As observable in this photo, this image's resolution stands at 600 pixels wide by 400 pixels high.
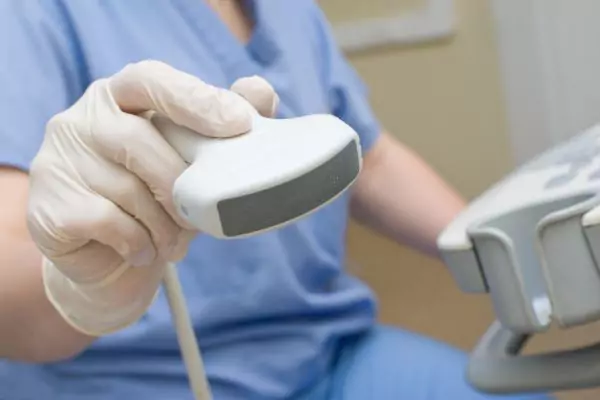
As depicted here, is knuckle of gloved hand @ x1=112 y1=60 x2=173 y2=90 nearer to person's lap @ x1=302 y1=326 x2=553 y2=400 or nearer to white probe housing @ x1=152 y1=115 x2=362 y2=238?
white probe housing @ x1=152 y1=115 x2=362 y2=238

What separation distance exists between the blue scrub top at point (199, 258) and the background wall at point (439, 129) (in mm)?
535

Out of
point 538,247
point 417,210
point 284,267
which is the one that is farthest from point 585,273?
point 417,210

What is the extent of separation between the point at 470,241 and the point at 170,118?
0.45 ft

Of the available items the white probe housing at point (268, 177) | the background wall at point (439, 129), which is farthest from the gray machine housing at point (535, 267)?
the background wall at point (439, 129)

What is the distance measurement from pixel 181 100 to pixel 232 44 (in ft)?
0.93

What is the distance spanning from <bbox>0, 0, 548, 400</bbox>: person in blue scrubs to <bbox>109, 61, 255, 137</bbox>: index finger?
0.39 ft

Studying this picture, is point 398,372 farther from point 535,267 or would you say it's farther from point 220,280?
point 535,267

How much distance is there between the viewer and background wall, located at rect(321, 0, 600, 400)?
1.25m

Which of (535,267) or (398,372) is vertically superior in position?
(535,267)

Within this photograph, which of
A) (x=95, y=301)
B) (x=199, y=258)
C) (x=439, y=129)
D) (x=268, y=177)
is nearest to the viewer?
(x=268, y=177)

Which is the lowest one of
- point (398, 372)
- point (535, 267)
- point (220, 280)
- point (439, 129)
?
point (439, 129)

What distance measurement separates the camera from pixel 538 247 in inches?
15.8

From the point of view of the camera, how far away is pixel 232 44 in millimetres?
676

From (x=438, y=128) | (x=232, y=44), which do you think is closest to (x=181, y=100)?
(x=232, y=44)
